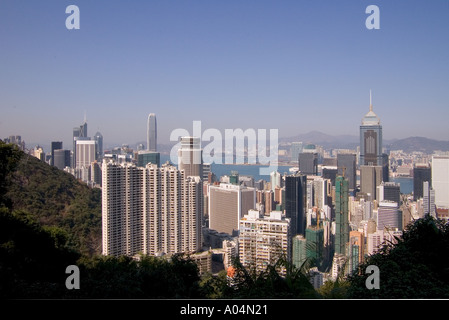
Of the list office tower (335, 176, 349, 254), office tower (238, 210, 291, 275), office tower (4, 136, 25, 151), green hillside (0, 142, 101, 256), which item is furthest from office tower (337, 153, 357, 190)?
office tower (4, 136, 25, 151)

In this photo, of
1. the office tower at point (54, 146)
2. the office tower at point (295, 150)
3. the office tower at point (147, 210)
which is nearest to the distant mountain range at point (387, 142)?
the office tower at point (295, 150)

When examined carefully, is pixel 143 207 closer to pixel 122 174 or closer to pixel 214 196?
pixel 122 174

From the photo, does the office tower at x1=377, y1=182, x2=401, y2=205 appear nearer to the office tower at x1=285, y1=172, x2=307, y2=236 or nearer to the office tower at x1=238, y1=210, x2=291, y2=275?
the office tower at x1=285, y1=172, x2=307, y2=236

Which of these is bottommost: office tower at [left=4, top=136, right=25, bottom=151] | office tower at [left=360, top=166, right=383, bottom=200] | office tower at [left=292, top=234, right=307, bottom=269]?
office tower at [left=292, top=234, right=307, bottom=269]

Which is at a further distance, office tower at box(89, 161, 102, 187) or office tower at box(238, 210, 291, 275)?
office tower at box(89, 161, 102, 187)

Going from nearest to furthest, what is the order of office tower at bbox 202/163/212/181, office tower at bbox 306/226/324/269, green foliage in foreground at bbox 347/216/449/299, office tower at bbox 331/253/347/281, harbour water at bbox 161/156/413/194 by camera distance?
green foliage in foreground at bbox 347/216/449/299, office tower at bbox 331/253/347/281, office tower at bbox 306/226/324/269, harbour water at bbox 161/156/413/194, office tower at bbox 202/163/212/181
